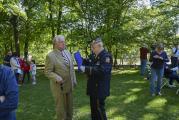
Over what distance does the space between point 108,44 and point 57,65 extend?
60.0ft

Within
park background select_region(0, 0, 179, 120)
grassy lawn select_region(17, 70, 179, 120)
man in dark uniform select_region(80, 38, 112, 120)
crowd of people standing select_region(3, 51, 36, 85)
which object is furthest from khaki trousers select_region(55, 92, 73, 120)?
crowd of people standing select_region(3, 51, 36, 85)

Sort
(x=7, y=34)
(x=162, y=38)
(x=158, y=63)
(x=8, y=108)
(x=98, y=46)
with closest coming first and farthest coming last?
(x=8, y=108) → (x=98, y=46) → (x=158, y=63) → (x=162, y=38) → (x=7, y=34)

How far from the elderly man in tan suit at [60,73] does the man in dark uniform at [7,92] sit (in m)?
3.48

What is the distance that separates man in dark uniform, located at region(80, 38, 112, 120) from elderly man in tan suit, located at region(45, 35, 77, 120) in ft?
1.19

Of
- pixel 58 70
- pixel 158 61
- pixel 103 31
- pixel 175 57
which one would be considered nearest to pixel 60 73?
pixel 58 70

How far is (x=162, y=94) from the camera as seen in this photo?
13.4 metres

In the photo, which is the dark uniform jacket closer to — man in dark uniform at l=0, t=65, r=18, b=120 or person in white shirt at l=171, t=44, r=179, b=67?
man in dark uniform at l=0, t=65, r=18, b=120

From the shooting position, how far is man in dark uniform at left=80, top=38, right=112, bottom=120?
7.21m

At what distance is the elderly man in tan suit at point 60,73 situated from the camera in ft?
24.5

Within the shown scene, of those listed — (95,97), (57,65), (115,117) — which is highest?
(57,65)

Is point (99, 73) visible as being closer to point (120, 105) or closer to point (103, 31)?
point (120, 105)

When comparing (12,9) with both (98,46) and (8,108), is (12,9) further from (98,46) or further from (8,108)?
(8,108)

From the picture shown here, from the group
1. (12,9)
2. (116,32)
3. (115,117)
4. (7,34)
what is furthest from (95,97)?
(7,34)

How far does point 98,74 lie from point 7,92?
349 cm
